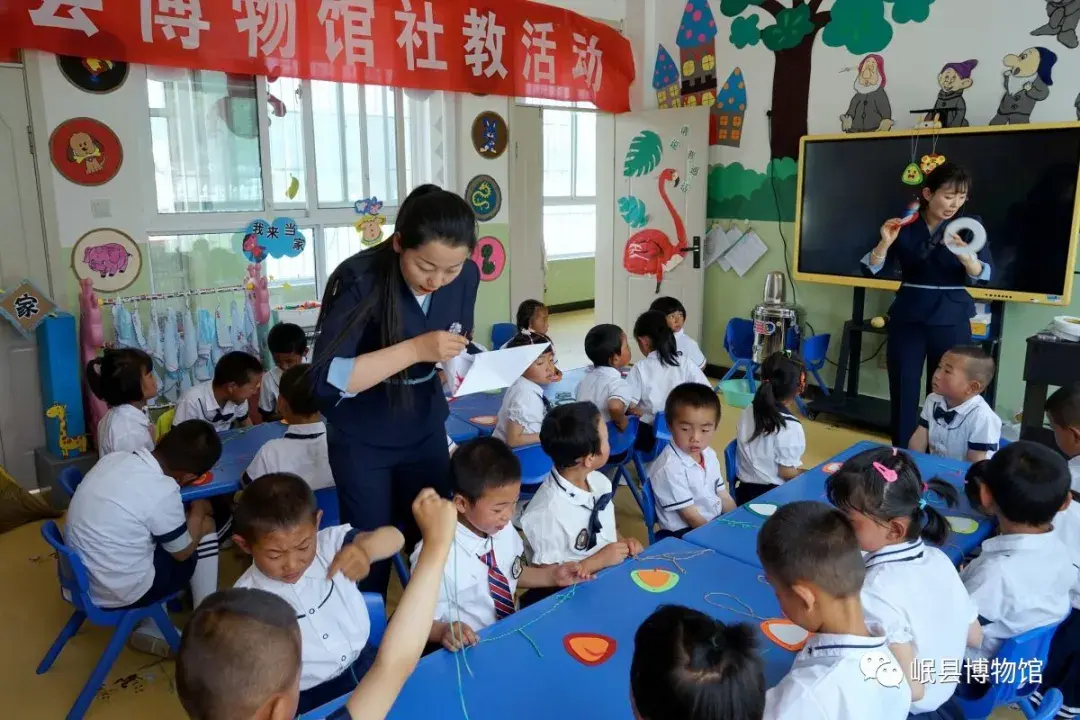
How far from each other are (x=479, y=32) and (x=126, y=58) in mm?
2104

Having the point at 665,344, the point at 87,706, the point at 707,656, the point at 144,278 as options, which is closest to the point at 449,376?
the point at 707,656

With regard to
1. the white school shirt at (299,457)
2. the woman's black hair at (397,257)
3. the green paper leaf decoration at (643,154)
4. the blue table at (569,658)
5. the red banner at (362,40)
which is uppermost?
the red banner at (362,40)

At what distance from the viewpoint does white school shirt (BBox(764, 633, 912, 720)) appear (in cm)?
112

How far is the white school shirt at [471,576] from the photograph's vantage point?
1.61 meters

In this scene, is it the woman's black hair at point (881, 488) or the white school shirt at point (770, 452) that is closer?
the woman's black hair at point (881, 488)

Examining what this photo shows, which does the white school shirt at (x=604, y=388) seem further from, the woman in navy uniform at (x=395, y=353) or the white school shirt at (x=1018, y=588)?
the white school shirt at (x=1018, y=588)

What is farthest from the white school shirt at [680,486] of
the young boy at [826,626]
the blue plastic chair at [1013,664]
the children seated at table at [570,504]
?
the young boy at [826,626]

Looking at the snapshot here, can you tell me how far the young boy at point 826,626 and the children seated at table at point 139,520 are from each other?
1.54 meters

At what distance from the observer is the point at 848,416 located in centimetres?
473

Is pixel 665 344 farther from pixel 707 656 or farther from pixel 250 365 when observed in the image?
pixel 707 656

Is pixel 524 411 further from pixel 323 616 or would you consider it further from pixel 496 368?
pixel 323 616

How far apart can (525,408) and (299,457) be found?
2.59 ft

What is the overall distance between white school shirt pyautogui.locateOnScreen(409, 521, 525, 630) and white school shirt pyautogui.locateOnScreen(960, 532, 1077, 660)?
1029 millimetres

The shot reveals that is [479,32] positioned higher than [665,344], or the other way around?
[479,32]
